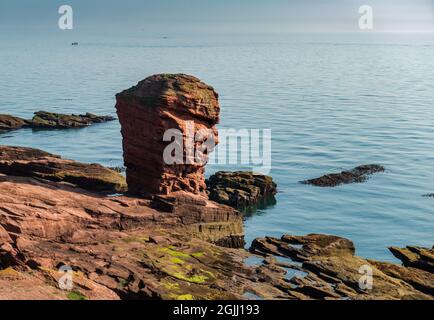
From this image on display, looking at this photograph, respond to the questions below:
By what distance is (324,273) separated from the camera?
4606 cm

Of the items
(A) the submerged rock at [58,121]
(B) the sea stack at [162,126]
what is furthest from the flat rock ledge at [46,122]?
(B) the sea stack at [162,126]

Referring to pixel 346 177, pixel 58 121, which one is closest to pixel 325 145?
pixel 346 177

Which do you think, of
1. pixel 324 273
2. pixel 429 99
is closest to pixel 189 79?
pixel 324 273

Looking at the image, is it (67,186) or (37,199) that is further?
(67,186)

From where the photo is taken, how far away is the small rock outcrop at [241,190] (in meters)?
70.6

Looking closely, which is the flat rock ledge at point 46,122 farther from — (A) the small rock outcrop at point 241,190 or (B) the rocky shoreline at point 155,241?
(B) the rocky shoreline at point 155,241

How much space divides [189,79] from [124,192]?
10143 millimetres

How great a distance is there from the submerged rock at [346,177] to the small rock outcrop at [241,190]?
31.0ft

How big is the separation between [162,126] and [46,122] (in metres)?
76.5

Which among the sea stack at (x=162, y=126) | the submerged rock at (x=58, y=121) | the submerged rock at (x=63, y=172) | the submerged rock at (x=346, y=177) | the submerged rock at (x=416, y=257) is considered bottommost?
the submerged rock at (x=346, y=177)

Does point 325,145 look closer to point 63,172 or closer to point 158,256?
point 63,172

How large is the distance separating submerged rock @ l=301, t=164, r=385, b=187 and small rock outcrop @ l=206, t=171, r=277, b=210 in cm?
944
